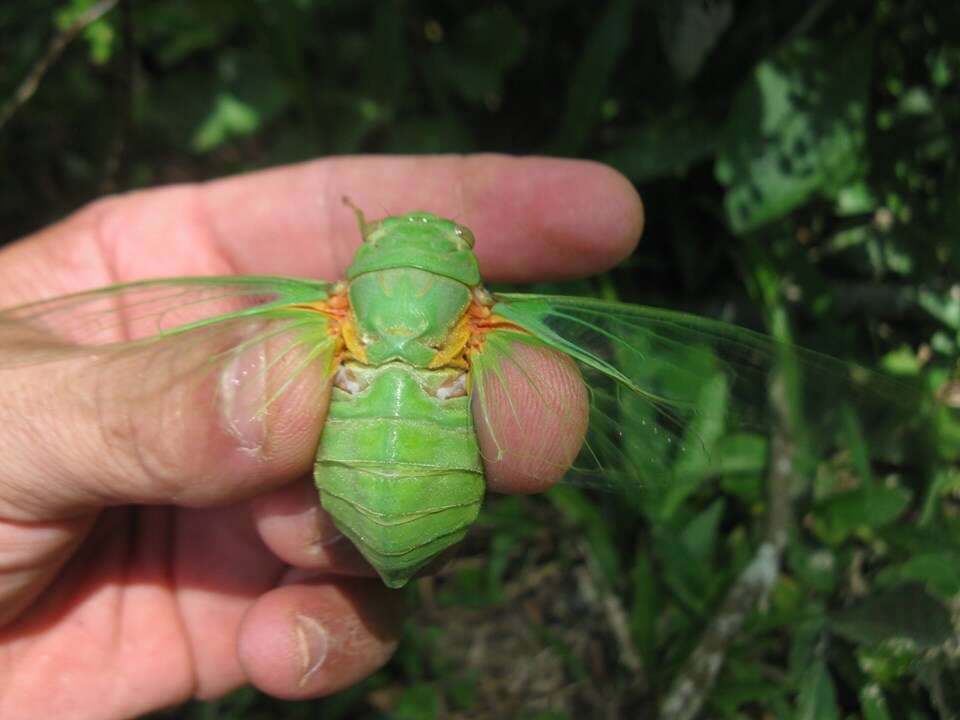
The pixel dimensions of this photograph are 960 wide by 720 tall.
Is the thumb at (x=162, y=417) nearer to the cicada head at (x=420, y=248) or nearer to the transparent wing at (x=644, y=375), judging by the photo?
the cicada head at (x=420, y=248)

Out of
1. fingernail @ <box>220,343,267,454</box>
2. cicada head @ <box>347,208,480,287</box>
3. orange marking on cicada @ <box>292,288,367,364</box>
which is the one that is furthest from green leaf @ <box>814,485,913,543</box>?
fingernail @ <box>220,343,267,454</box>

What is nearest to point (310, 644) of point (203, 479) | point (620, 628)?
point (203, 479)

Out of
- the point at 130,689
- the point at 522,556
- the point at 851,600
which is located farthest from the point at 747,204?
the point at 130,689

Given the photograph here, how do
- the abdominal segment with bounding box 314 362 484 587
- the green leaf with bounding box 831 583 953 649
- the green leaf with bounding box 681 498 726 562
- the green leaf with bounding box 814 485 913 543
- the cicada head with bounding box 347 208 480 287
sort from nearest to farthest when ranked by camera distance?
the abdominal segment with bounding box 314 362 484 587
the cicada head with bounding box 347 208 480 287
the green leaf with bounding box 831 583 953 649
the green leaf with bounding box 814 485 913 543
the green leaf with bounding box 681 498 726 562

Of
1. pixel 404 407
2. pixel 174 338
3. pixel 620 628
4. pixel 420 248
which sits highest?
pixel 420 248

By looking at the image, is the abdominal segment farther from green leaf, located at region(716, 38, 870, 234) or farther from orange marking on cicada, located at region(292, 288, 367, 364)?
green leaf, located at region(716, 38, 870, 234)

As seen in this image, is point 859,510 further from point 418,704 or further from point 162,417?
point 162,417
